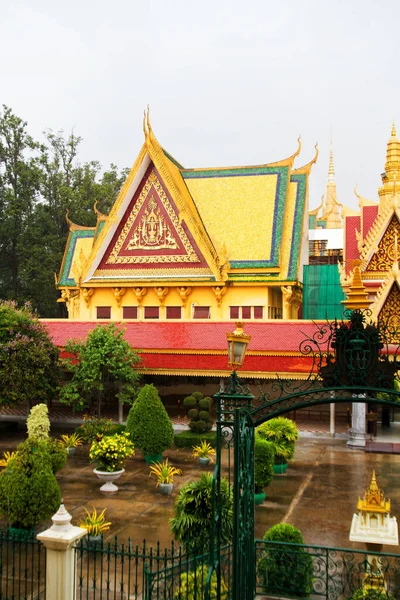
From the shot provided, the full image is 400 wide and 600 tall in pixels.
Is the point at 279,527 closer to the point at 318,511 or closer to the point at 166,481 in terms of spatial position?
the point at 318,511

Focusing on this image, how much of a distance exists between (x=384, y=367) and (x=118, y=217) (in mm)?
22476

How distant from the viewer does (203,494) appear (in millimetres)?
9062

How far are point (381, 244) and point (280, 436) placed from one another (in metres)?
10.2

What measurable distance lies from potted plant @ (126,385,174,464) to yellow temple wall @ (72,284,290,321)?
→ 9.58 meters

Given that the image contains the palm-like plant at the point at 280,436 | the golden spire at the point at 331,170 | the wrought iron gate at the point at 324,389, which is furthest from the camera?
the golden spire at the point at 331,170

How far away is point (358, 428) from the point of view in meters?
19.0

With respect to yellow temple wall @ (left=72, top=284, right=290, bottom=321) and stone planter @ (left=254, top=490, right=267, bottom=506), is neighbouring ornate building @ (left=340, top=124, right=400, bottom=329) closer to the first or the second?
yellow temple wall @ (left=72, top=284, right=290, bottom=321)

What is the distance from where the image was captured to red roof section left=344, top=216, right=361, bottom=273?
2602 cm

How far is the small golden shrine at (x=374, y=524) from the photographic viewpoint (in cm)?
852

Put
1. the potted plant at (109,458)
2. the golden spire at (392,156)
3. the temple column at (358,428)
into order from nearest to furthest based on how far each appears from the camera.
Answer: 1. the potted plant at (109,458)
2. the temple column at (358,428)
3. the golden spire at (392,156)

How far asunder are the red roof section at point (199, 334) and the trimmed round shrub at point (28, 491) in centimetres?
1088

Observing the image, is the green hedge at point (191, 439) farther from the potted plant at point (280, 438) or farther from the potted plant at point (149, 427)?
the potted plant at point (280, 438)

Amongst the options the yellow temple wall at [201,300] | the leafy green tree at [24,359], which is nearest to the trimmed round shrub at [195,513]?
the leafy green tree at [24,359]

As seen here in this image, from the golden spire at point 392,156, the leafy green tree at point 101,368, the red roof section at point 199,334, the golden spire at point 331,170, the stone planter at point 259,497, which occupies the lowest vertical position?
the stone planter at point 259,497
